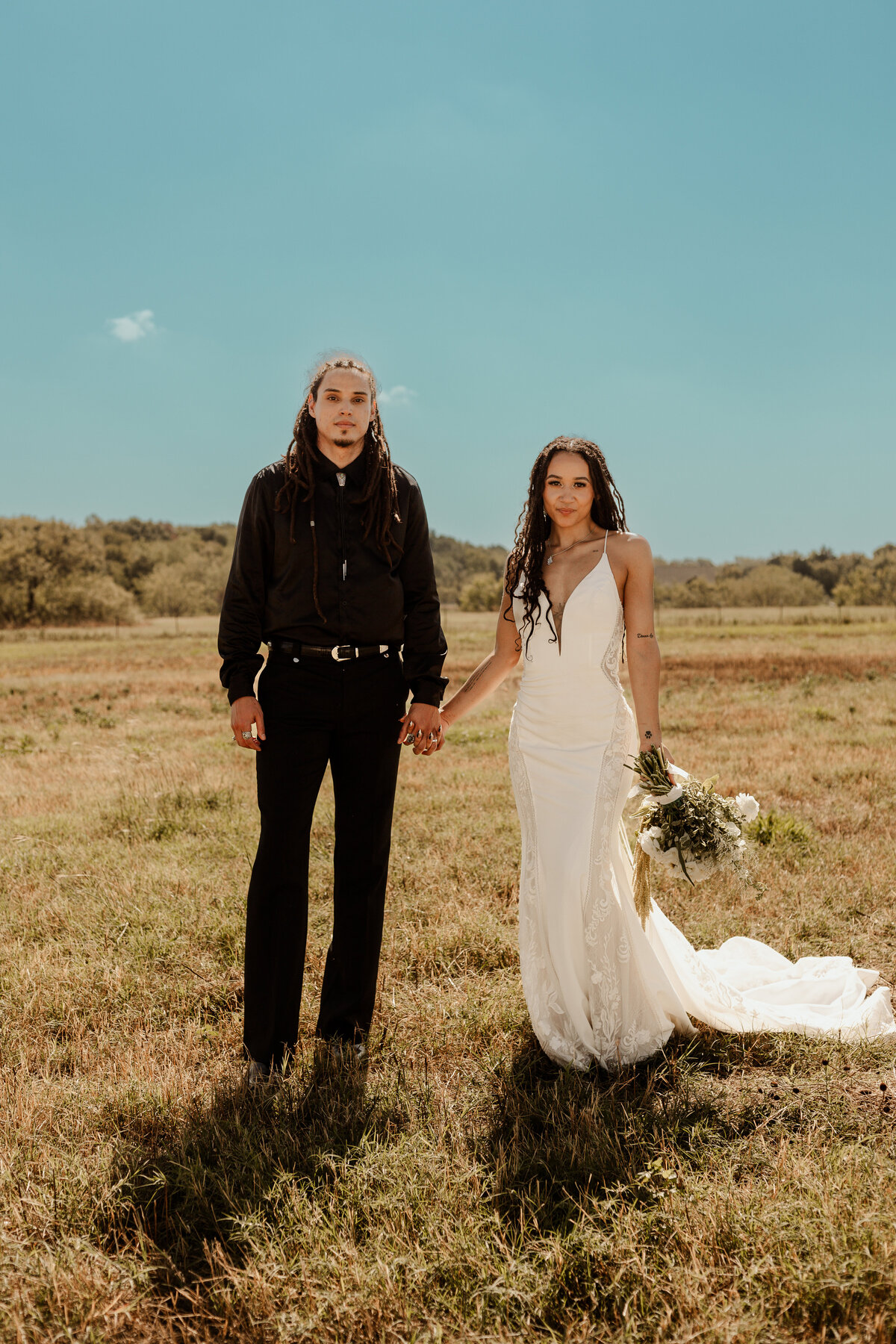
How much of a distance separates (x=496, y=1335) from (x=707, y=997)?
209 centimetres

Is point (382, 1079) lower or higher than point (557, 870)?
lower

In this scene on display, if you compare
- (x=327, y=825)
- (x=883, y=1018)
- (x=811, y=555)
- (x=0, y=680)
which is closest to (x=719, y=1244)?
(x=883, y=1018)

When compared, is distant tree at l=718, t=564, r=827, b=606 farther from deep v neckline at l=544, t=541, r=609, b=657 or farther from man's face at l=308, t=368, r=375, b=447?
man's face at l=308, t=368, r=375, b=447

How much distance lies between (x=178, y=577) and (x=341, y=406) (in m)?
82.7

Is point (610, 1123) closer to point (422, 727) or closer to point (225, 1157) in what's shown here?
point (225, 1157)

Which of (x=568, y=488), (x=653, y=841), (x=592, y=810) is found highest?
(x=568, y=488)

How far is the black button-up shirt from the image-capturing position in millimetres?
3738

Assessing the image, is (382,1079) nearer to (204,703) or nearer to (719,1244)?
(719,1244)

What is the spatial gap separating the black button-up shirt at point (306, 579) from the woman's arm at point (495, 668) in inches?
23.0

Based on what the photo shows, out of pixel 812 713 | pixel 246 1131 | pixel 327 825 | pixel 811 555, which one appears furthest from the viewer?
pixel 811 555

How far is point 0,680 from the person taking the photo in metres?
22.3

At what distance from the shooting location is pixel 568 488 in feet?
13.2

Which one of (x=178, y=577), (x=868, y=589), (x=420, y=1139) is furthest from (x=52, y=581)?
(x=868, y=589)

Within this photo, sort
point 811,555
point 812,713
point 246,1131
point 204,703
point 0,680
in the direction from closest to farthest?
1. point 246,1131
2. point 812,713
3. point 204,703
4. point 0,680
5. point 811,555
